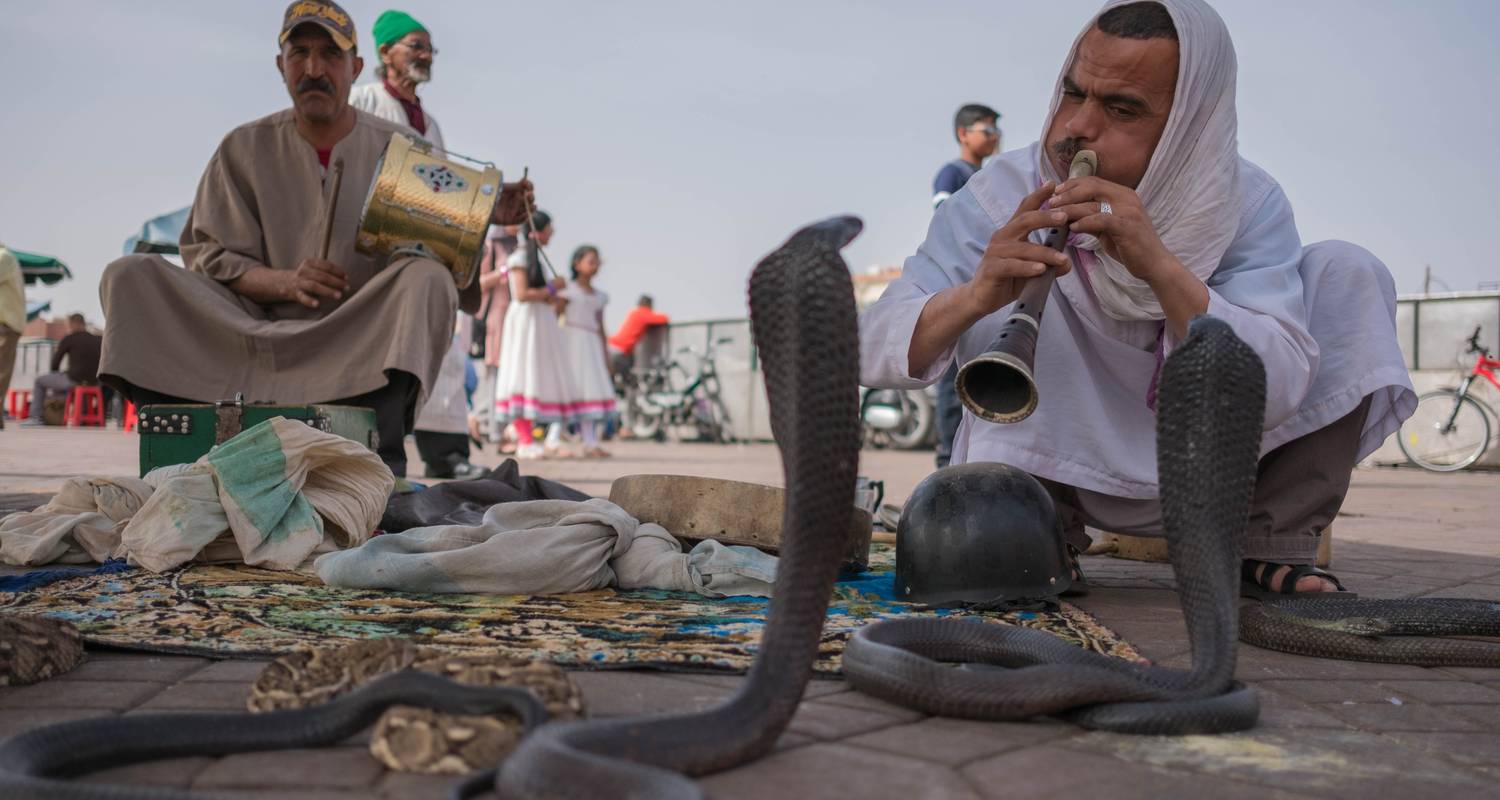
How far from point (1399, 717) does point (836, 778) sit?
0.89 meters

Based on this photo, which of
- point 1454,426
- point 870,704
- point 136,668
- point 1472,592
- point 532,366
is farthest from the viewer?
point 1454,426

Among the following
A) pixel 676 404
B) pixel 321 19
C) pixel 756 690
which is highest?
pixel 321 19

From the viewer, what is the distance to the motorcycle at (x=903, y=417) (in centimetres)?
1352

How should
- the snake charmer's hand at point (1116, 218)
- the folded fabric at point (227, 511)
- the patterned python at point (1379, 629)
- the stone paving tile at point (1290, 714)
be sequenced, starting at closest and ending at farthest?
1. the stone paving tile at point (1290, 714)
2. the patterned python at point (1379, 629)
3. the snake charmer's hand at point (1116, 218)
4. the folded fabric at point (227, 511)

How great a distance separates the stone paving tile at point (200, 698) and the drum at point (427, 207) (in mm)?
2670

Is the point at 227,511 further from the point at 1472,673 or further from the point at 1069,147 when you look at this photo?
the point at 1472,673

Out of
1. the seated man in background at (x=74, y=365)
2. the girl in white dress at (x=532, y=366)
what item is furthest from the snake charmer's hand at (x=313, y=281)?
the seated man in background at (x=74, y=365)

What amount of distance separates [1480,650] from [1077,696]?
97cm

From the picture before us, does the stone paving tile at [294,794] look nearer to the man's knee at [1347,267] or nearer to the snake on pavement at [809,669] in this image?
the snake on pavement at [809,669]

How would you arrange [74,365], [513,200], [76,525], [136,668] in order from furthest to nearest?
[74,365] < [513,200] < [76,525] < [136,668]

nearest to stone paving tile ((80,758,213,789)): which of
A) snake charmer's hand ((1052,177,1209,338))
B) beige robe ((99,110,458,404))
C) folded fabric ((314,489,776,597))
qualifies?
folded fabric ((314,489,776,597))

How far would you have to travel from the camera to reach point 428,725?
1321 mm

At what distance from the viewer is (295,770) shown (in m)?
1.31

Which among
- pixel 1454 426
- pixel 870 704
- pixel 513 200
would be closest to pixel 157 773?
pixel 870 704
